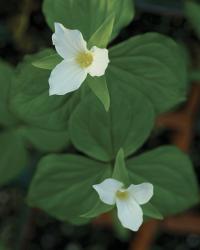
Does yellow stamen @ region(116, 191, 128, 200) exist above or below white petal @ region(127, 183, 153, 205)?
below

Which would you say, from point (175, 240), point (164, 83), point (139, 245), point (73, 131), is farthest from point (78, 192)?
point (175, 240)

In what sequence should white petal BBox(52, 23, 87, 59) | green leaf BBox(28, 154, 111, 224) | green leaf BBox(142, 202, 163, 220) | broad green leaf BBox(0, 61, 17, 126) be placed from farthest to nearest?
broad green leaf BBox(0, 61, 17, 126), green leaf BBox(28, 154, 111, 224), green leaf BBox(142, 202, 163, 220), white petal BBox(52, 23, 87, 59)

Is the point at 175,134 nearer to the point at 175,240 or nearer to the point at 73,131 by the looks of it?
the point at 175,240

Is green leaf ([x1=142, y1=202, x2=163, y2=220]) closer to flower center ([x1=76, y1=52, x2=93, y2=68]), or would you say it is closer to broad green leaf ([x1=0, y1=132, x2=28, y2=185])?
flower center ([x1=76, y1=52, x2=93, y2=68])

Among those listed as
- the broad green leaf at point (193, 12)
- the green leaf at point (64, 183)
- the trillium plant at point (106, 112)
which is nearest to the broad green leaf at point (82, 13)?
the trillium plant at point (106, 112)

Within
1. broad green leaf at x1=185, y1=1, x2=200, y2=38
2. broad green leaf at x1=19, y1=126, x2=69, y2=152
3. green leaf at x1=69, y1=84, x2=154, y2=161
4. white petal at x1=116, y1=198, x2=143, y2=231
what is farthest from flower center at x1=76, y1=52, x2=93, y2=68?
broad green leaf at x1=185, y1=1, x2=200, y2=38

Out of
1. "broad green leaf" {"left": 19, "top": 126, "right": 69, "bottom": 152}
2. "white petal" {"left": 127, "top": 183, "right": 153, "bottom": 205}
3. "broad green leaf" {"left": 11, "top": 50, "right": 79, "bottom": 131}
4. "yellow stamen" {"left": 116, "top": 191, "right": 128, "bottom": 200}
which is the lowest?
"broad green leaf" {"left": 19, "top": 126, "right": 69, "bottom": 152}
